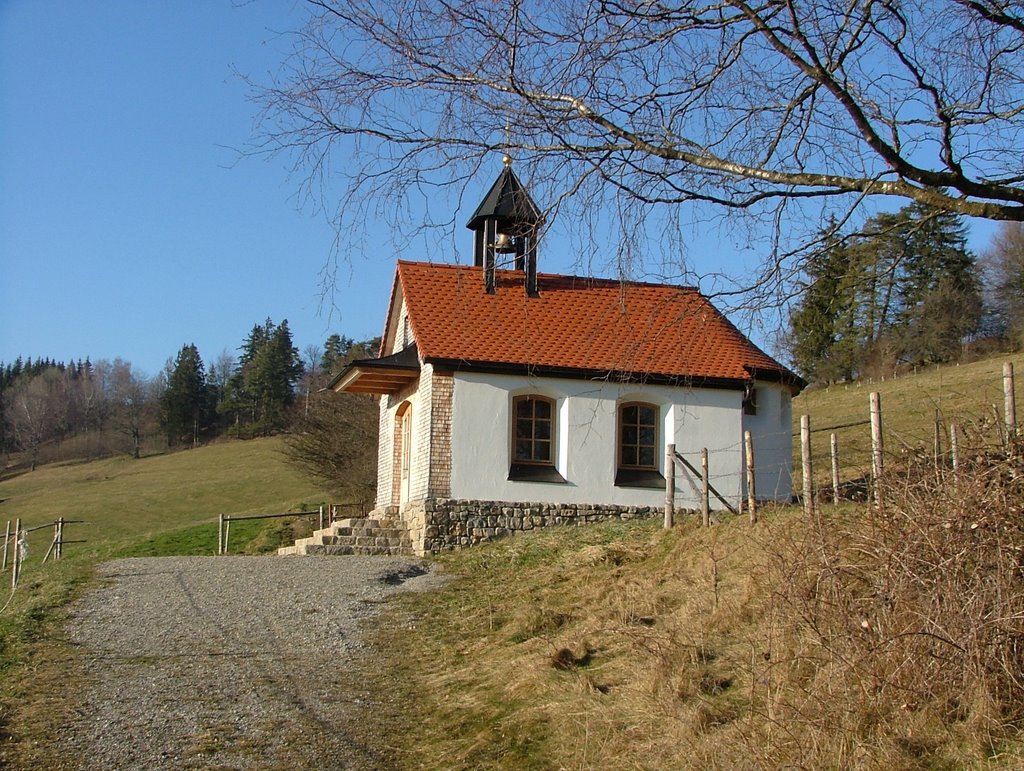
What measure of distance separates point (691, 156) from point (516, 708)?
4.50 metres

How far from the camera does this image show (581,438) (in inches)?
813

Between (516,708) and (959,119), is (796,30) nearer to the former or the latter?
(959,119)

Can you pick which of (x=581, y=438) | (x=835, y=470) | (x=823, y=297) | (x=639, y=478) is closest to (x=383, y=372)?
(x=581, y=438)

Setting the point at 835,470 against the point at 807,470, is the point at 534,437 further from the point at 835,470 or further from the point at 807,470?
the point at 835,470

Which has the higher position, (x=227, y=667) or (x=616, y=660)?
(x=616, y=660)

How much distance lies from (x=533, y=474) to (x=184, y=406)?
255 ft

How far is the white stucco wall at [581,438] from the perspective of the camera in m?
20.5

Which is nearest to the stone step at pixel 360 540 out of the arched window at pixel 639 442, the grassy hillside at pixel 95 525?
the grassy hillside at pixel 95 525

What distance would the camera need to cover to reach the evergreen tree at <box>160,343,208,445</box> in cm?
9212

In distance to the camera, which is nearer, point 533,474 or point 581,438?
point 581,438

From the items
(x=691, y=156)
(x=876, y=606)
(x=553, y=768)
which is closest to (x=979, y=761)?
(x=876, y=606)

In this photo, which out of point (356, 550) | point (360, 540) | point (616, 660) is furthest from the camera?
point (360, 540)

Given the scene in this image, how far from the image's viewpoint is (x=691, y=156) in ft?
20.0

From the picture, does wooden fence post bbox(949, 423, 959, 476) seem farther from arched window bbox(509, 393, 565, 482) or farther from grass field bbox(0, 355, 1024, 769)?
arched window bbox(509, 393, 565, 482)
